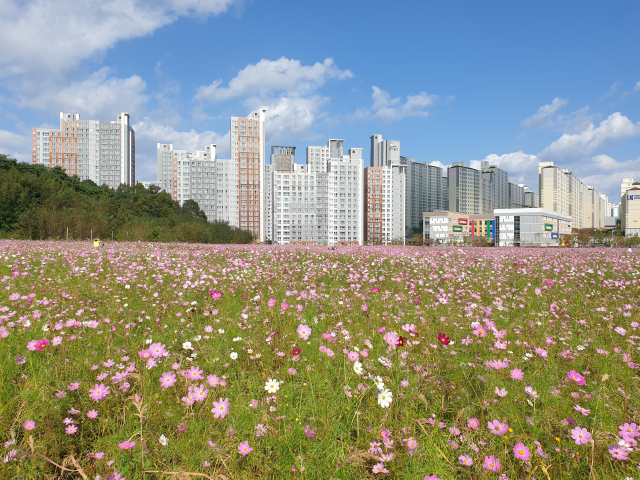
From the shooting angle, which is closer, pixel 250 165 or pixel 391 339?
pixel 391 339

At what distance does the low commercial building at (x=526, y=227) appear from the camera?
3615 inches

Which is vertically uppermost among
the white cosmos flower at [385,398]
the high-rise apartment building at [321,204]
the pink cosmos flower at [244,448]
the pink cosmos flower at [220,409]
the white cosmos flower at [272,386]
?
the high-rise apartment building at [321,204]

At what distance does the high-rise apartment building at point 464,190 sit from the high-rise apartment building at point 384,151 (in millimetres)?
26214

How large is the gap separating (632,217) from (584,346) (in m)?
138

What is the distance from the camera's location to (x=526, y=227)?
9344 centimetres

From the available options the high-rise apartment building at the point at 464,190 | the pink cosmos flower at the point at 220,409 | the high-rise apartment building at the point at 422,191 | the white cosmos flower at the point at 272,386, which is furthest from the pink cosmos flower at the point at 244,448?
the high-rise apartment building at the point at 464,190

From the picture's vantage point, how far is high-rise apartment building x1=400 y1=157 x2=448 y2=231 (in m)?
146

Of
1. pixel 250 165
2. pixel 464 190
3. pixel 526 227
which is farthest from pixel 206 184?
pixel 464 190

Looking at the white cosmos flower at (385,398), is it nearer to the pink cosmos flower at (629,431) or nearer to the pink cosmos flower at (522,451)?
the pink cosmos flower at (522,451)

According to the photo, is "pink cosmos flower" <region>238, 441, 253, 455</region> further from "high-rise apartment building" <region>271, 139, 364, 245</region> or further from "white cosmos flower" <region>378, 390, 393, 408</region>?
"high-rise apartment building" <region>271, 139, 364, 245</region>

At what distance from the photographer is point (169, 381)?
209 cm

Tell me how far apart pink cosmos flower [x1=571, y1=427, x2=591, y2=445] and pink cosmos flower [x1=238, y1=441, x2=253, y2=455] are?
1639 mm

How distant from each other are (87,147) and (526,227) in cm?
13519

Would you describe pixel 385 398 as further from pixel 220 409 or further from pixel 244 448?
pixel 220 409
